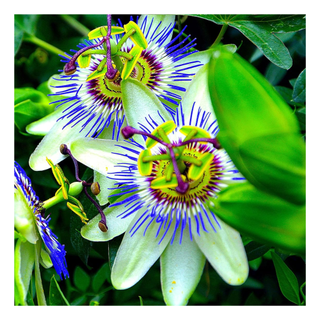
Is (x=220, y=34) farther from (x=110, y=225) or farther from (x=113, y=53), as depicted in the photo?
(x=110, y=225)

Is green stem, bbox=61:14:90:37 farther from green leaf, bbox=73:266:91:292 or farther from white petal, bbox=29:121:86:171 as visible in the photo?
green leaf, bbox=73:266:91:292

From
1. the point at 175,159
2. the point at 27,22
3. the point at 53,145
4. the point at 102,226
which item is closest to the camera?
the point at 175,159

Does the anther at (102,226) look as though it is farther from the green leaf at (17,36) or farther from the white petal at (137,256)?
the green leaf at (17,36)

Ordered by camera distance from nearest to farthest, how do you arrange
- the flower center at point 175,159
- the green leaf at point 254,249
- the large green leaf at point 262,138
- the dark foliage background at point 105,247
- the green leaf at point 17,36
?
1. the large green leaf at point 262,138
2. the flower center at point 175,159
3. the green leaf at point 254,249
4. the dark foliage background at point 105,247
5. the green leaf at point 17,36

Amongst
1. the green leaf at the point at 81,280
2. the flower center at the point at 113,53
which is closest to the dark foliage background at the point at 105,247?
the green leaf at the point at 81,280

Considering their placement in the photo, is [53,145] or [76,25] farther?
[76,25]

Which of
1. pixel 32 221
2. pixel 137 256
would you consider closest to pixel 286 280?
pixel 137 256

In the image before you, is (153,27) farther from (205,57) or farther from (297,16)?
(297,16)
